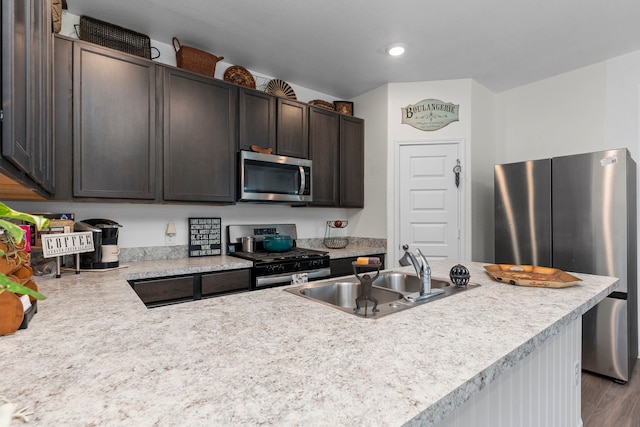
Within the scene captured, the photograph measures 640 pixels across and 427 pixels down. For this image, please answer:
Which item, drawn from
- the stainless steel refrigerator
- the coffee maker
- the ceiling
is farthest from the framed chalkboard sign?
the stainless steel refrigerator

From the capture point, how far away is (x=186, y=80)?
2494 millimetres

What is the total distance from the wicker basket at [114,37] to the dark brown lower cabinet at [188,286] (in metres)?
1.68

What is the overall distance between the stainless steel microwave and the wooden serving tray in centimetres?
177

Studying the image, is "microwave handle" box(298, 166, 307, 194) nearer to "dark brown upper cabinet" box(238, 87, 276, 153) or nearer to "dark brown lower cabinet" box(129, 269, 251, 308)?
"dark brown upper cabinet" box(238, 87, 276, 153)

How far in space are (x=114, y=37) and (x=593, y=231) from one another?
12.7ft

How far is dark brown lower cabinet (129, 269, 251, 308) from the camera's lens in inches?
80.5

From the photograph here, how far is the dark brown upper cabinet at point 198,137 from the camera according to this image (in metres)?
2.42

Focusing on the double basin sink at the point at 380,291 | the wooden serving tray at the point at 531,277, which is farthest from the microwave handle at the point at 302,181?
the wooden serving tray at the point at 531,277

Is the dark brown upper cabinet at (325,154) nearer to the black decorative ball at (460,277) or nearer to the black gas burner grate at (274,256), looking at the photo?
the black gas burner grate at (274,256)

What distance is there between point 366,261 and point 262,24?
2.04 metres

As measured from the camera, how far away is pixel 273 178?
2945 mm

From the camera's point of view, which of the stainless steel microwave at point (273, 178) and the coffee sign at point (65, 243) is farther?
the stainless steel microwave at point (273, 178)

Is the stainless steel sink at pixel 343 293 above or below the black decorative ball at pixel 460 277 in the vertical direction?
below

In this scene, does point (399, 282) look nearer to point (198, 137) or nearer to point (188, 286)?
point (188, 286)
